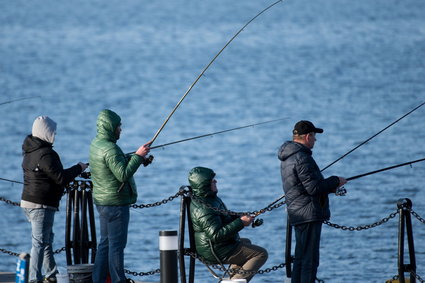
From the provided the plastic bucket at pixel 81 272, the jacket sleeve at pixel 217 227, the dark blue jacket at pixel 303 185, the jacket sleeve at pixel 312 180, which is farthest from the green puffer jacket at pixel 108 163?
the jacket sleeve at pixel 312 180

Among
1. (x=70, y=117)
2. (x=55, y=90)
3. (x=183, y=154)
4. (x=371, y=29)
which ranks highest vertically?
(x=371, y=29)

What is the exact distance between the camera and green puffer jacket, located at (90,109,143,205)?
9430 mm

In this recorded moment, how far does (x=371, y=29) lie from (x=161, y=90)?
63.8 ft

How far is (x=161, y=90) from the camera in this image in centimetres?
5194

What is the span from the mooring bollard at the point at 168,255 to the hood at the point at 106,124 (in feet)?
2.94

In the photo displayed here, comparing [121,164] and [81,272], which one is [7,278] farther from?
[121,164]

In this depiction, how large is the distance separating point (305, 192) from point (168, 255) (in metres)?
1.20

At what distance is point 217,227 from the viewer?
377 inches

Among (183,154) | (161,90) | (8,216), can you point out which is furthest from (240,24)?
(8,216)

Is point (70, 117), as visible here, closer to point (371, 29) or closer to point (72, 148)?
point (72, 148)

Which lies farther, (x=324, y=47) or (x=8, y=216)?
(x=324, y=47)

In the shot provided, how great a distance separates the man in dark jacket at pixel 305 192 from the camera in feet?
30.0

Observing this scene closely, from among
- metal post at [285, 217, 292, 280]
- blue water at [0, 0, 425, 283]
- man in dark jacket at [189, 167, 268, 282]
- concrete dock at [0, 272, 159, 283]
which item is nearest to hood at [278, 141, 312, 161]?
man in dark jacket at [189, 167, 268, 282]

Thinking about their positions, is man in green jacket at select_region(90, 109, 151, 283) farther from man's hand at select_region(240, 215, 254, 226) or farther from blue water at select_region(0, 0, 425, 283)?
blue water at select_region(0, 0, 425, 283)
